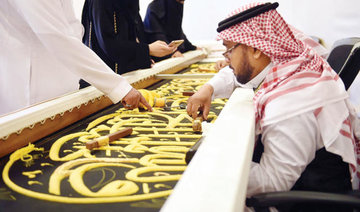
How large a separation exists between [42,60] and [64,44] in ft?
0.92

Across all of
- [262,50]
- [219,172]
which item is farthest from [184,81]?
[219,172]

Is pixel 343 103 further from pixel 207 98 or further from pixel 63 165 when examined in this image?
pixel 63 165

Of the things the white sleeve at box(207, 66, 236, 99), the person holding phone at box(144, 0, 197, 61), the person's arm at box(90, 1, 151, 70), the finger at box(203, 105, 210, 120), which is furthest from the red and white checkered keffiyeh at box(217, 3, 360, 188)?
the person holding phone at box(144, 0, 197, 61)

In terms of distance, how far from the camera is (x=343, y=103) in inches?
47.0

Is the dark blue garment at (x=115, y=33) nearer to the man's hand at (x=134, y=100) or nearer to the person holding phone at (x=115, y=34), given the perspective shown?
the person holding phone at (x=115, y=34)

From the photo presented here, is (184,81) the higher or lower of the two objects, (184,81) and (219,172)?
the lower

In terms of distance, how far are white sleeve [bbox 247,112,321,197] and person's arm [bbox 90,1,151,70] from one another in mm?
1653

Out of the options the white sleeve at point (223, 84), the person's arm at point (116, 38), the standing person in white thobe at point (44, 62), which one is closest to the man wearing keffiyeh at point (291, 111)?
the white sleeve at point (223, 84)

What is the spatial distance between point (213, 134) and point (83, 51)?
3.35ft

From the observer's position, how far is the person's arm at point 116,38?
2275 millimetres

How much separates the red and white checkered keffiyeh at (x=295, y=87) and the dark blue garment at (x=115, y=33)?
4.11 ft

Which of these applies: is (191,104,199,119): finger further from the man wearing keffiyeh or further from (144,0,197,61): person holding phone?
(144,0,197,61): person holding phone

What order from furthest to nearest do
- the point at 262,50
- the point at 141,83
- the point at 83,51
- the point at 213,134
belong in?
the point at 141,83
the point at 83,51
the point at 262,50
the point at 213,134

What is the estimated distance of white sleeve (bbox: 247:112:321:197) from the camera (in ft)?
3.56
